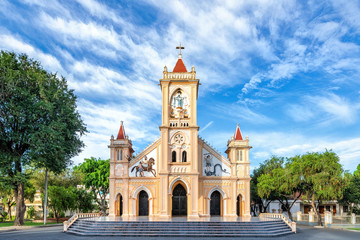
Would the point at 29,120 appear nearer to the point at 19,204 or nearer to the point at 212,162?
the point at 19,204

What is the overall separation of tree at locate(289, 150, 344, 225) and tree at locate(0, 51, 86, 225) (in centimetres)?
2643

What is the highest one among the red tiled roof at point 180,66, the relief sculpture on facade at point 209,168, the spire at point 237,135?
the red tiled roof at point 180,66

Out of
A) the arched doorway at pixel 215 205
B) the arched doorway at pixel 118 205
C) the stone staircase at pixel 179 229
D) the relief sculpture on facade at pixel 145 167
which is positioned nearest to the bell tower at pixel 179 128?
the relief sculpture on facade at pixel 145 167

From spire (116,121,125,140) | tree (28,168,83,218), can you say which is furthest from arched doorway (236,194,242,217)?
tree (28,168,83,218)

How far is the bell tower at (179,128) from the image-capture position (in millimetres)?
36594

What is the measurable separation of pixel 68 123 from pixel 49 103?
3990mm

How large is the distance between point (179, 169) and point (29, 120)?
1672cm

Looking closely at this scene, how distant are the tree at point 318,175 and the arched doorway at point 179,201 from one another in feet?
42.9

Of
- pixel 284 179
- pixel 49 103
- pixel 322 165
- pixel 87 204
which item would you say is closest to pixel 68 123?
pixel 49 103

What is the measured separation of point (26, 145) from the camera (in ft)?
113

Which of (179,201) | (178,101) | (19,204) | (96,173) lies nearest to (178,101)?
(178,101)

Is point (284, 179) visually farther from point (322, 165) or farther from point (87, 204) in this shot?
point (87, 204)

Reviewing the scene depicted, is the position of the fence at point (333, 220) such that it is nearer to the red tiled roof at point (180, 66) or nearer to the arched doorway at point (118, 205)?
the arched doorway at point (118, 205)

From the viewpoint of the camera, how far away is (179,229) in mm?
27328
